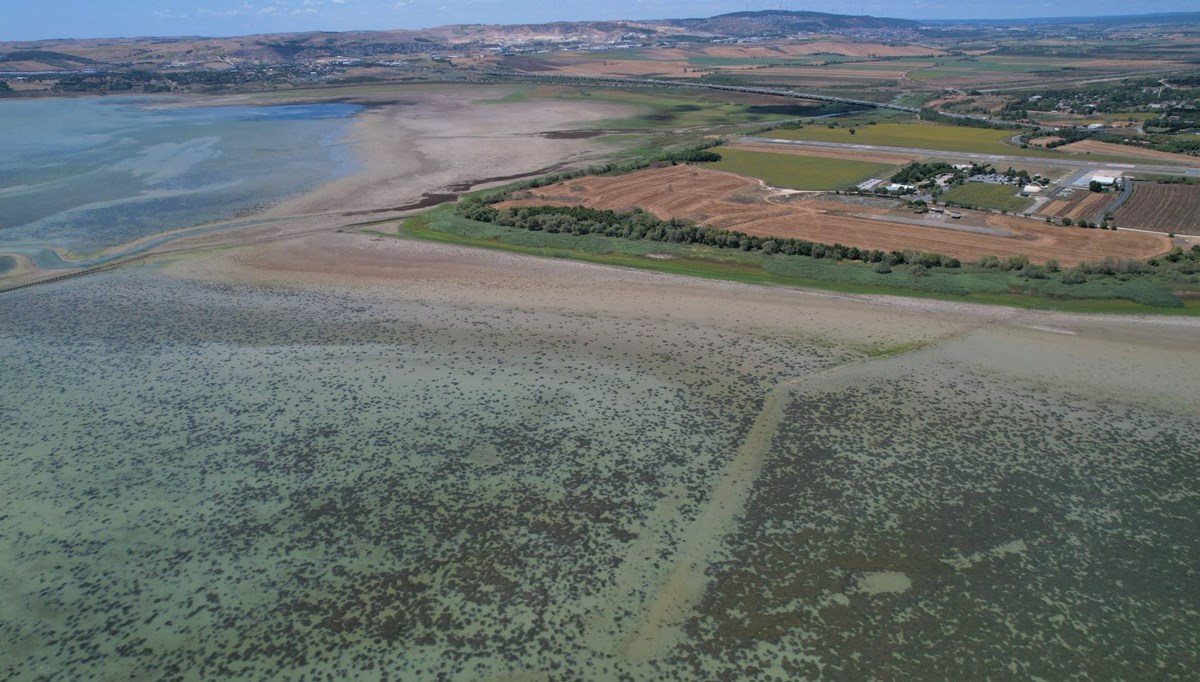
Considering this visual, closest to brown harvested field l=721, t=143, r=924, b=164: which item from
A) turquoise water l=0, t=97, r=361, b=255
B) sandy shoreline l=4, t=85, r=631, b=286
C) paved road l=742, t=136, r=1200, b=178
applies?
paved road l=742, t=136, r=1200, b=178

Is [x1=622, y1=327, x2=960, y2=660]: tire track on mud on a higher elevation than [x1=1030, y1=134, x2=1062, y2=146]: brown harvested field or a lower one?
lower

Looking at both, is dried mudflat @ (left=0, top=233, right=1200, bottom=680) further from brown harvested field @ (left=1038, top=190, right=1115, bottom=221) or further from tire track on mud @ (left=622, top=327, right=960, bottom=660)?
brown harvested field @ (left=1038, top=190, right=1115, bottom=221)

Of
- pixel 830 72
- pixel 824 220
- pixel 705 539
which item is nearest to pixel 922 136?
pixel 824 220

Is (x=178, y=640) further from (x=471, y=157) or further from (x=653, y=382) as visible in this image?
(x=471, y=157)

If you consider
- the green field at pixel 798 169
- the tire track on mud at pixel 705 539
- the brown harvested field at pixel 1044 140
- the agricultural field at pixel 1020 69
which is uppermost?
the agricultural field at pixel 1020 69

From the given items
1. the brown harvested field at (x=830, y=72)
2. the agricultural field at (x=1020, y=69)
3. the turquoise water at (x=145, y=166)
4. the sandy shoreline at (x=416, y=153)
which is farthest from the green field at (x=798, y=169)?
the brown harvested field at (x=830, y=72)

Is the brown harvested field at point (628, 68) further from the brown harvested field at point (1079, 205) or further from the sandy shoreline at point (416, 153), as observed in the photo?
the brown harvested field at point (1079, 205)
